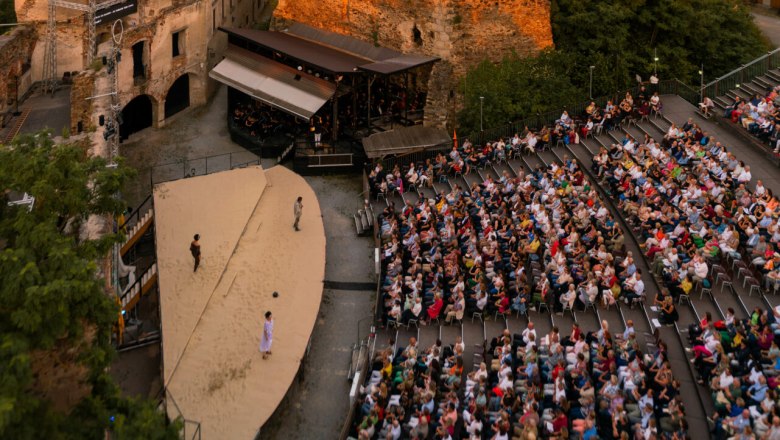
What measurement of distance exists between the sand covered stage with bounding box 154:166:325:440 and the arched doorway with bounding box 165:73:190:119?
9969 mm

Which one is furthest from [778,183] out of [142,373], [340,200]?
[142,373]

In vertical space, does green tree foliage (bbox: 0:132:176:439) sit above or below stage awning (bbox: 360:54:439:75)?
below

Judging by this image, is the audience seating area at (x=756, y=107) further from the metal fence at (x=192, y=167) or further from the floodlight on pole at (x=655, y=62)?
the metal fence at (x=192, y=167)

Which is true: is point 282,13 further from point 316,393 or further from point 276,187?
point 316,393

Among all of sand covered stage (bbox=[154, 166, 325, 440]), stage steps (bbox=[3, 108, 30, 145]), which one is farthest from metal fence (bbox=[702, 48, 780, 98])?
stage steps (bbox=[3, 108, 30, 145])

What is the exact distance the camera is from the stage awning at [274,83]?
35.3 metres

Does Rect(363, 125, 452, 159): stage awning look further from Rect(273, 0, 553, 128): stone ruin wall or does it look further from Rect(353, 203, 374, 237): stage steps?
Rect(353, 203, 374, 237): stage steps

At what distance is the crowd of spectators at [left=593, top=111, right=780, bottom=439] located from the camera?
63.0 ft

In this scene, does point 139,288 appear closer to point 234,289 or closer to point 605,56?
point 234,289

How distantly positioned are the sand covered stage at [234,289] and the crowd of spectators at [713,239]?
10.1m

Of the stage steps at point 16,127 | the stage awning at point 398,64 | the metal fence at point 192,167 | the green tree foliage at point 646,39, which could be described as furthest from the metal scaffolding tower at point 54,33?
the green tree foliage at point 646,39

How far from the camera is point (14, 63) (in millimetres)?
33094

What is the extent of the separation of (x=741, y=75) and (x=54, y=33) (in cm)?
2735

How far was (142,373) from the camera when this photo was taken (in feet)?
80.7
